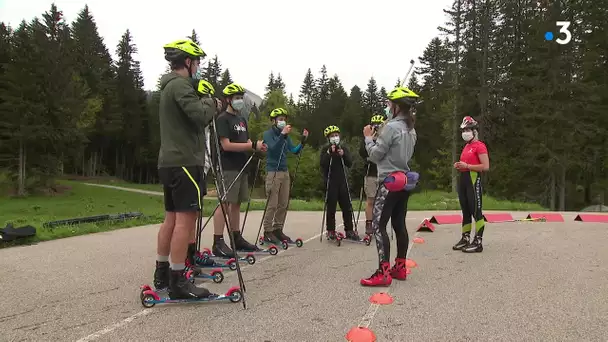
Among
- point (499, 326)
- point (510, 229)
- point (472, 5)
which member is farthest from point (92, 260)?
point (472, 5)

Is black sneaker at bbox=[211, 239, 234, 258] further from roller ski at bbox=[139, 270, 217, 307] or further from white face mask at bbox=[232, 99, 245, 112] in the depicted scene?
roller ski at bbox=[139, 270, 217, 307]

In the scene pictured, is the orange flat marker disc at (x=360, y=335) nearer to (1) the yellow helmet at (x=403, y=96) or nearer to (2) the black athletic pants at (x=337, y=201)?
(1) the yellow helmet at (x=403, y=96)

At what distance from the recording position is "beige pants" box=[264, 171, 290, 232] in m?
6.95

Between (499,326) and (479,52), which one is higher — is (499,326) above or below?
below

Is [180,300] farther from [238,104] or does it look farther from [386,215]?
[238,104]

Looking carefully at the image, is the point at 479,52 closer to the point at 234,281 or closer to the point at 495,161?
the point at 495,161

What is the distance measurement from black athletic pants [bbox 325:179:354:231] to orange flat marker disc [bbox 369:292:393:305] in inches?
140

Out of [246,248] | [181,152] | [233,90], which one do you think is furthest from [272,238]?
[181,152]

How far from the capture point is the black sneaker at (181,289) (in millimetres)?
3926

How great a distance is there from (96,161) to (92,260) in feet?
207

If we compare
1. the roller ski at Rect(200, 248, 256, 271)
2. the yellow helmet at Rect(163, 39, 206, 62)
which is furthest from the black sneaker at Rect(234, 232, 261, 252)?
the yellow helmet at Rect(163, 39, 206, 62)

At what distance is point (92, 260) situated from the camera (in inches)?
233

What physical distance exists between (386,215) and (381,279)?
0.71 meters

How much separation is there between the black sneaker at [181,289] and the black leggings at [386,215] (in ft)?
6.36
